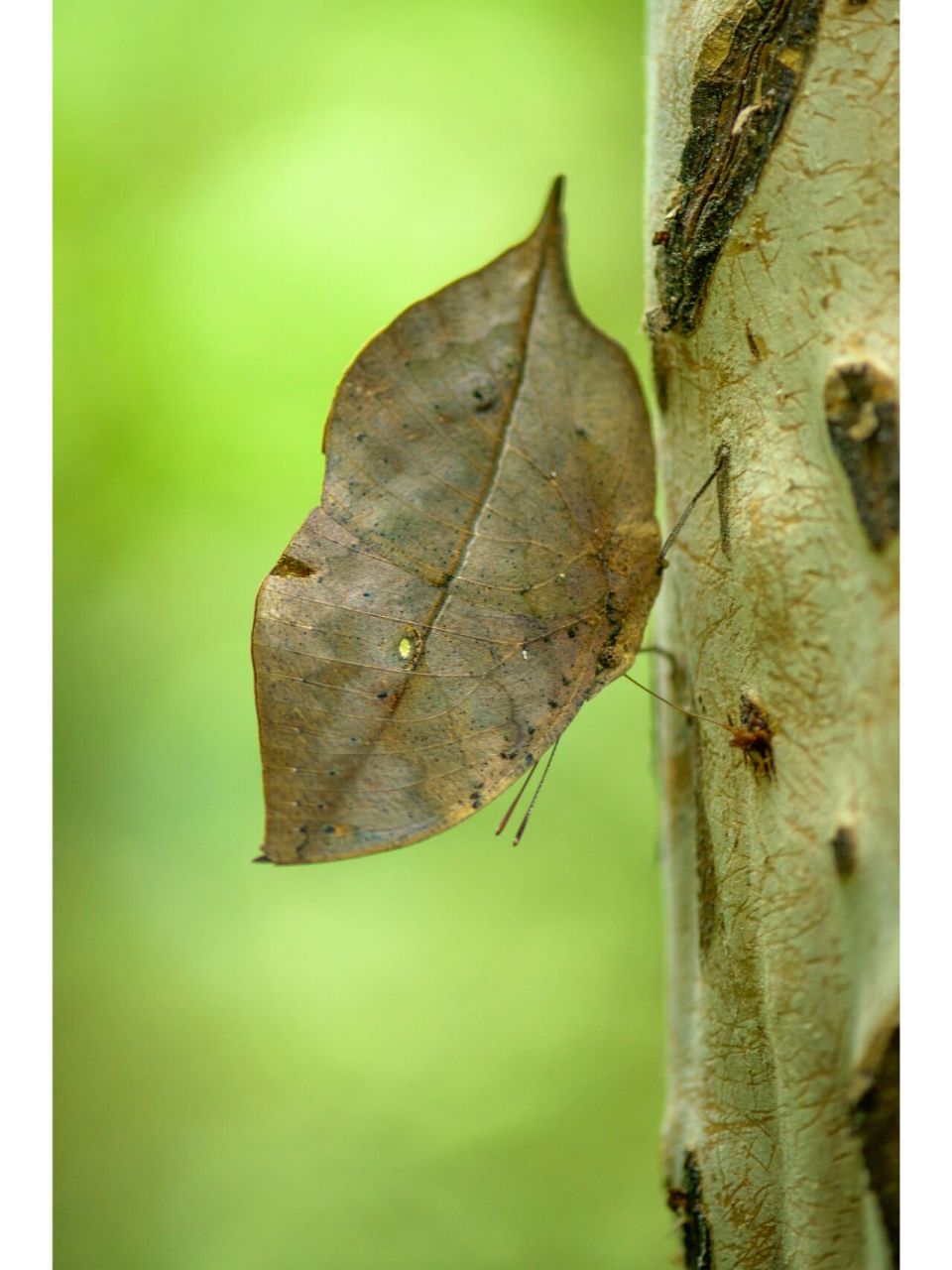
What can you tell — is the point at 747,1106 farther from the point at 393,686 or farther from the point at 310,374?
the point at 310,374

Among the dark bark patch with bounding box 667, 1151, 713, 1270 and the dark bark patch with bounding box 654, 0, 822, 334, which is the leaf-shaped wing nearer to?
the dark bark patch with bounding box 654, 0, 822, 334

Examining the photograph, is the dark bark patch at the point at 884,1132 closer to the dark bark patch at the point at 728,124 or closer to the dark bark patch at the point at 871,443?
the dark bark patch at the point at 871,443

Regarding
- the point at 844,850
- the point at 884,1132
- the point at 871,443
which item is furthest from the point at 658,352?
the point at 884,1132

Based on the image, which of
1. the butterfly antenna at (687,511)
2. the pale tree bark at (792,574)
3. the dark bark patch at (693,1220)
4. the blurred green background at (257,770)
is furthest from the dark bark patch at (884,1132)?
the blurred green background at (257,770)

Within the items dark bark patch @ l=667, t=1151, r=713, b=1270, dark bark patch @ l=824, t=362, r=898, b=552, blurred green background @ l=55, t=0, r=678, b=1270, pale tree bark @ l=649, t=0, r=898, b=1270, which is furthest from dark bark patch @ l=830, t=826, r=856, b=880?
blurred green background @ l=55, t=0, r=678, b=1270
